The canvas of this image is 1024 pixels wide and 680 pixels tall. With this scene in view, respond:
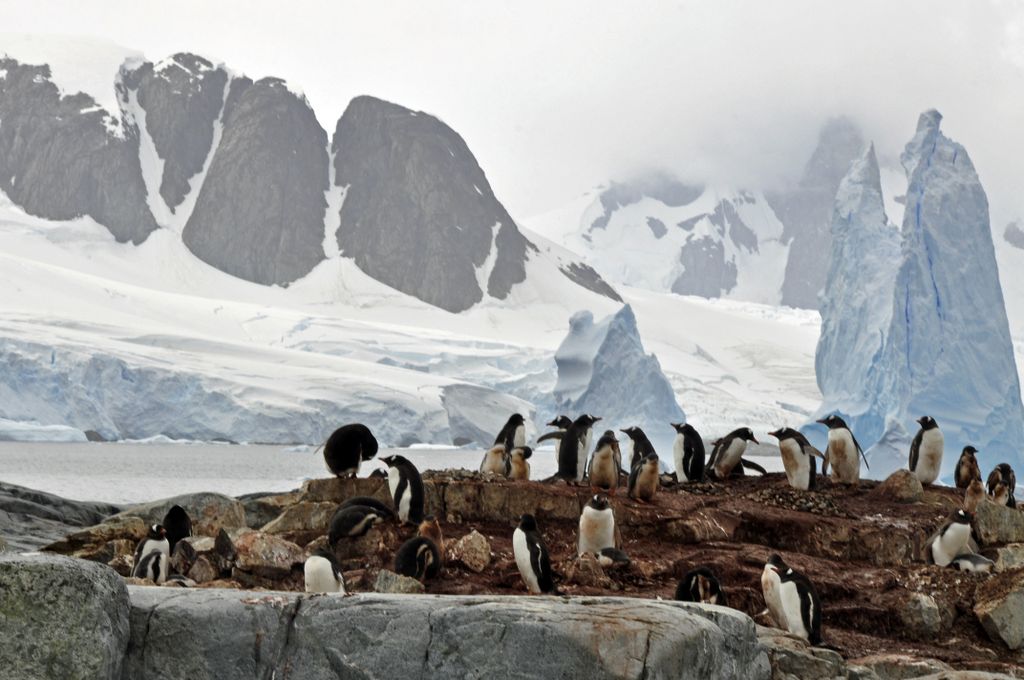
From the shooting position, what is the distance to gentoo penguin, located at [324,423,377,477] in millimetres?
14578

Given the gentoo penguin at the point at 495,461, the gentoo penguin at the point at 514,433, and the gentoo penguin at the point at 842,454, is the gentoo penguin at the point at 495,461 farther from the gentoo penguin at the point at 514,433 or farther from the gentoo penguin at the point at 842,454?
the gentoo penguin at the point at 842,454

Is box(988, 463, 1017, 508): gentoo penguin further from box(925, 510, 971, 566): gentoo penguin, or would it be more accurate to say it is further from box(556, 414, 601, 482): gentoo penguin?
box(556, 414, 601, 482): gentoo penguin

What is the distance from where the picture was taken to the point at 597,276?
156750mm

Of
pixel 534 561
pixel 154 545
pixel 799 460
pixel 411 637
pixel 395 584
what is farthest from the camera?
pixel 799 460

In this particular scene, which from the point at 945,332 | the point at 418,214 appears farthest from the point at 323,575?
the point at 418,214

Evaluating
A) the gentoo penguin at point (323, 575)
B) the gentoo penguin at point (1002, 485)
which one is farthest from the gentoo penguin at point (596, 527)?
the gentoo penguin at point (1002, 485)

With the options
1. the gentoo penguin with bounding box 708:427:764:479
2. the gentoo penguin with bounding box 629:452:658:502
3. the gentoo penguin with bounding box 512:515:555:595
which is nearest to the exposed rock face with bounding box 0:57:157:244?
the gentoo penguin with bounding box 708:427:764:479

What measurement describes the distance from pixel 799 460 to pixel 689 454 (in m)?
1.46

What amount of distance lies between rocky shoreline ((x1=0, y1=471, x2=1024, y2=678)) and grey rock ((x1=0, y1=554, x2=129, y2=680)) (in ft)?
1.16

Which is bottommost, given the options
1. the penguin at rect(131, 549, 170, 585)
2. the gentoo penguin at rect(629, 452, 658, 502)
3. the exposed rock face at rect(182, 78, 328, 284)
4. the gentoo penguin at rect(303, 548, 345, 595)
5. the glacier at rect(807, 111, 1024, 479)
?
the penguin at rect(131, 549, 170, 585)

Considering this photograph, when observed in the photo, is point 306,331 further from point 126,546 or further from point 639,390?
point 126,546

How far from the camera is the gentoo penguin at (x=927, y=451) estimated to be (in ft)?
55.1

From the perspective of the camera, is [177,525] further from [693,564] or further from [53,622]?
[53,622]

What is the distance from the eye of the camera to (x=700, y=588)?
982cm
